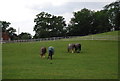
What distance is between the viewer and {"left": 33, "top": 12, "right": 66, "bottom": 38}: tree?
341 ft

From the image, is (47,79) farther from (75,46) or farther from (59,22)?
(59,22)

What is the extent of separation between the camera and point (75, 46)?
115ft

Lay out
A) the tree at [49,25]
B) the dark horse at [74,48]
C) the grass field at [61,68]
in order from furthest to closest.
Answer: the tree at [49,25], the dark horse at [74,48], the grass field at [61,68]

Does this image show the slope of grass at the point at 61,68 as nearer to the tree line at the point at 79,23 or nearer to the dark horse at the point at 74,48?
the dark horse at the point at 74,48

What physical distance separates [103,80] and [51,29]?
3733 inches

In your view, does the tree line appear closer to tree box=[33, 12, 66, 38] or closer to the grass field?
tree box=[33, 12, 66, 38]

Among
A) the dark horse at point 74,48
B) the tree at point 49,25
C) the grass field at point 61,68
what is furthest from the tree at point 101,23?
the grass field at point 61,68

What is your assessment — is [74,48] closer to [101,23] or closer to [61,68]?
[61,68]

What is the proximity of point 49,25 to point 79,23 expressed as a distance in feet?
41.7

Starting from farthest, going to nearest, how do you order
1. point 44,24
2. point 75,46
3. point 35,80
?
point 44,24 < point 75,46 < point 35,80

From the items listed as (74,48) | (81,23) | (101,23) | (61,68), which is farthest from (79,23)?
(61,68)

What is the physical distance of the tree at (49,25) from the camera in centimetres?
10388

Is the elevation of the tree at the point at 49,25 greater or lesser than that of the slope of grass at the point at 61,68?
greater

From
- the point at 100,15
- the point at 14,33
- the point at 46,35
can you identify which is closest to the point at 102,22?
the point at 100,15
